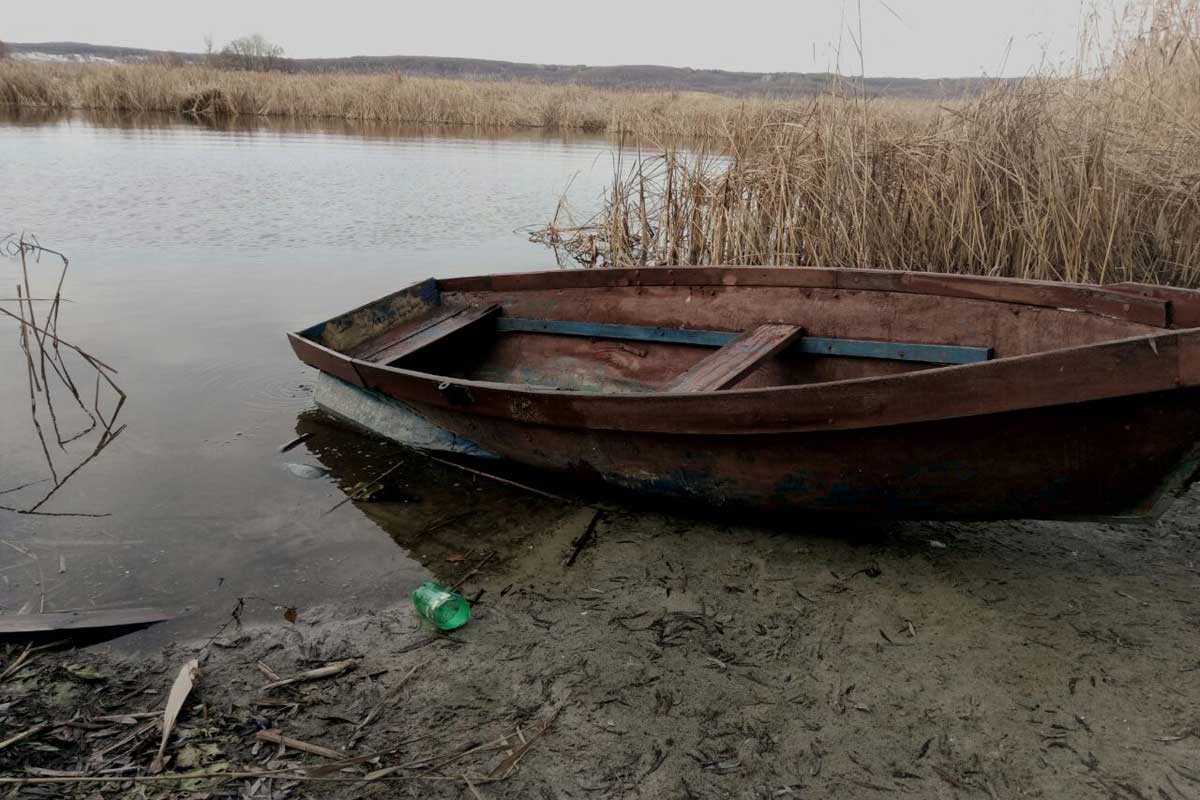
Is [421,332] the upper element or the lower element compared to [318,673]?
upper

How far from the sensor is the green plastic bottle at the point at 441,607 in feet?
9.75

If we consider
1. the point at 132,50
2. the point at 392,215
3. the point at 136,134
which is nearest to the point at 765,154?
the point at 392,215

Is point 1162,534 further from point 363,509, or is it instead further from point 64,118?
point 64,118

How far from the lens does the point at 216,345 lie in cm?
621

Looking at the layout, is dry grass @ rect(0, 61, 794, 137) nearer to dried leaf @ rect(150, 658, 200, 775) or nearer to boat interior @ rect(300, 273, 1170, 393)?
boat interior @ rect(300, 273, 1170, 393)

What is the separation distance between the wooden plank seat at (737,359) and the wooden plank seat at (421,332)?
1620 millimetres

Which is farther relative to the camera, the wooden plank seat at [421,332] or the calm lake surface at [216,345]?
the wooden plank seat at [421,332]

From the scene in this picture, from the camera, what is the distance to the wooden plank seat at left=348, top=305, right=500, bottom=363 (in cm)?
485

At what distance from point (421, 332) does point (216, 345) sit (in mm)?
2034

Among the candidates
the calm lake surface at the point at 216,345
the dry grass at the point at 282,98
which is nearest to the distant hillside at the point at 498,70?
the dry grass at the point at 282,98

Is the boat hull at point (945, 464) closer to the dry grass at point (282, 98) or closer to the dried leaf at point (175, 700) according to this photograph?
the dried leaf at point (175, 700)

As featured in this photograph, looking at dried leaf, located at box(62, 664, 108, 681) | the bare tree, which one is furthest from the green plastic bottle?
the bare tree

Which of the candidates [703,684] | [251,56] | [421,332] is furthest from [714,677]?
[251,56]

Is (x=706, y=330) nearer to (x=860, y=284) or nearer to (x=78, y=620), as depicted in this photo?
(x=860, y=284)
